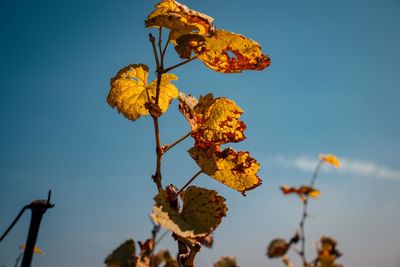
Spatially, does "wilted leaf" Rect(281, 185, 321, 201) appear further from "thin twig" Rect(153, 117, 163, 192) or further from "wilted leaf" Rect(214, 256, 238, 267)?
"thin twig" Rect(153, 117, 163, 192)

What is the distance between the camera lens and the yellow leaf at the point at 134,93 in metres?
1.32

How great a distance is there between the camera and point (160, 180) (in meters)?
1.06

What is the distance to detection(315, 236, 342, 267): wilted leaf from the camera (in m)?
1.71

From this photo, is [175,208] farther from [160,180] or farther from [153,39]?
[153,39]

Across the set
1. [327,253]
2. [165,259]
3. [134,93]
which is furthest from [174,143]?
[165,259]

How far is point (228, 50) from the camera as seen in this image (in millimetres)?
1104

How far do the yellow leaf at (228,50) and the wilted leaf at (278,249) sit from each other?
133 centimetres

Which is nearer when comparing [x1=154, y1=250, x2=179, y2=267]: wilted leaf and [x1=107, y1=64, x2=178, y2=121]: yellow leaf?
[x1=107, y1=64, x2=178, y2=121]: yellow leaf

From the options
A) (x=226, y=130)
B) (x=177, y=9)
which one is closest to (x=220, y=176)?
(x=226, y=130)

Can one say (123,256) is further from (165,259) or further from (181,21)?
(165,259)

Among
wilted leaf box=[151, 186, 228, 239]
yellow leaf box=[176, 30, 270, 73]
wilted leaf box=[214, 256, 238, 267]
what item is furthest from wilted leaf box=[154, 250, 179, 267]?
yellow leaf box=[176, 30, 270, 73]

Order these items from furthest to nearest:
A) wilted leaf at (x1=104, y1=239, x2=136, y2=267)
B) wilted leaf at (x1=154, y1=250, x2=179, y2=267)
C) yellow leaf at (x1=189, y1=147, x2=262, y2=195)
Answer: wilted leaf at (x1=154, y1=250, x2=179, y2=267) → yellow leaf at (x1=189, y1=147, x2=262, y2=195) → wilted leaf at (x1=104, y1=239, x2=136, y2=267)

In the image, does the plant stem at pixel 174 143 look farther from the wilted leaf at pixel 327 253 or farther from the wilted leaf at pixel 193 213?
the wilted leaf at pixel 327 253

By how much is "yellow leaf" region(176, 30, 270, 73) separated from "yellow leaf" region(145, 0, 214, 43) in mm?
43
